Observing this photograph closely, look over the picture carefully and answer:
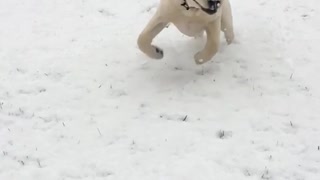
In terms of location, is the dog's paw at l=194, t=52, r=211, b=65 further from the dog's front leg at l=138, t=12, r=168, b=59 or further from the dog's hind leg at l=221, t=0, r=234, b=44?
the dog's hind leg at l=221, t=0, r=234, b=44

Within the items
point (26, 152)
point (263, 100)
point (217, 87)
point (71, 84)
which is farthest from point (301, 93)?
point (26, 152)

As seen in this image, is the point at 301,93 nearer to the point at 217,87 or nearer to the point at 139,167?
the point at 217,87

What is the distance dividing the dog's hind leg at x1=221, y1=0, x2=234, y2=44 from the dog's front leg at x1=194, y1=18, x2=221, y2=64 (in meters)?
0.34

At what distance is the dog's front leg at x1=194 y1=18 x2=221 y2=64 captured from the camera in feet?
17.2

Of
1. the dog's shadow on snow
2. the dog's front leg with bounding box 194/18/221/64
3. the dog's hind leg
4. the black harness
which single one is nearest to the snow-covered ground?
the dog's shadow on snow

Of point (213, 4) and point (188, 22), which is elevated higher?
point (213, 4)

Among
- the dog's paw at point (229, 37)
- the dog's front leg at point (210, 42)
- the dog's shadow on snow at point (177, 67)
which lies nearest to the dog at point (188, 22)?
the dog's front leg at point (210, 42)

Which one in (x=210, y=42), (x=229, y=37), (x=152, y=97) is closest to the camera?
(x=152, y=97)

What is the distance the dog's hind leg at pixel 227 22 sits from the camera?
18.5 ft

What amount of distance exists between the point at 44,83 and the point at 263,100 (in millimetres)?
2111

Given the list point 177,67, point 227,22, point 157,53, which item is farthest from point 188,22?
point 227,22

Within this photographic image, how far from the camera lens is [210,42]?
531 centimetres

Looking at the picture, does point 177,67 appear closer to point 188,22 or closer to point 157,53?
point 157,53

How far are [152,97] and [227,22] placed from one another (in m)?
1.27
